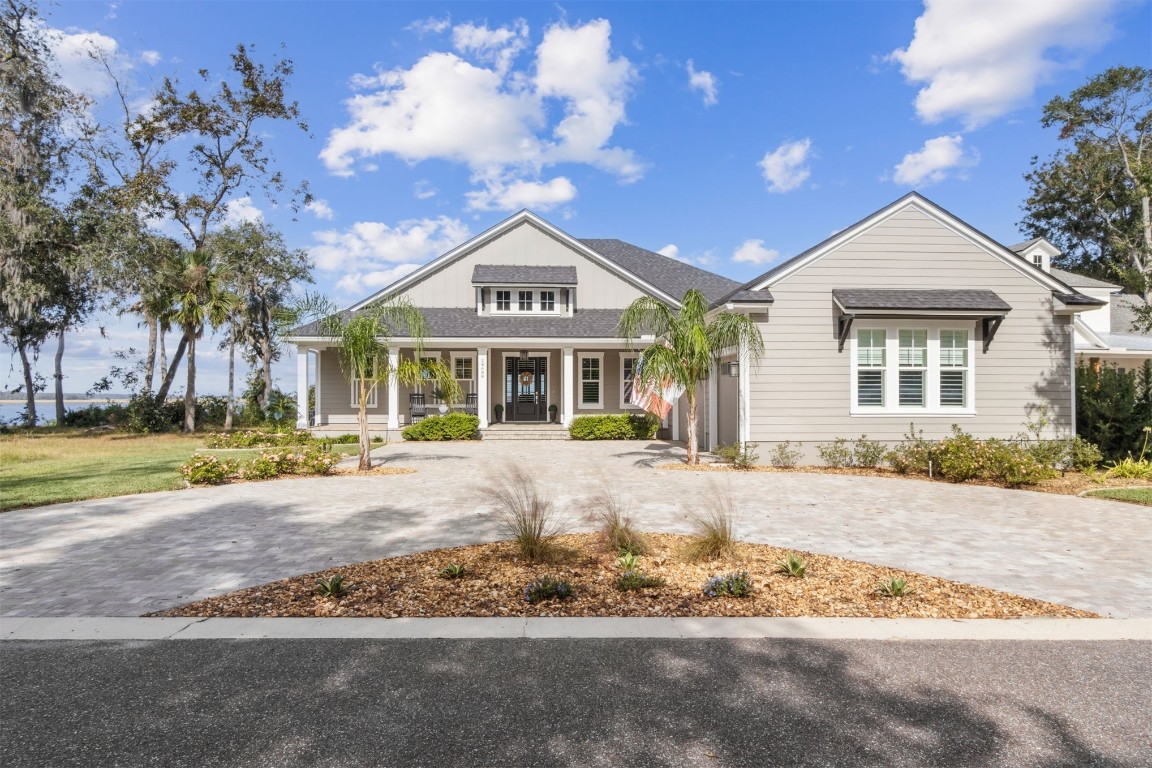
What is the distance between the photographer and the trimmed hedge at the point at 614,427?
62.6 ft

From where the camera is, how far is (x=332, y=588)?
187 inches

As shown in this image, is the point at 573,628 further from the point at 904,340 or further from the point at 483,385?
the point at 483,385

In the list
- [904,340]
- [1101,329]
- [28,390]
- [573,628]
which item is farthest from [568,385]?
[28,390]

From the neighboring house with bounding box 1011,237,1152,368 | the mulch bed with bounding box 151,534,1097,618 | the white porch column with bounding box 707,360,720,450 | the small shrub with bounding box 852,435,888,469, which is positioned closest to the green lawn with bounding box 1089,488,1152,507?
the small shrub with bounding box 852,435,888,469

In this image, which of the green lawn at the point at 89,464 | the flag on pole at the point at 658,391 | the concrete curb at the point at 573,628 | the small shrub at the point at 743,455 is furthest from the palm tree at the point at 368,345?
the concrete curb at the point at 573,628

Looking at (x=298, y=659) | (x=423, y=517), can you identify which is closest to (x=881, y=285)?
(x=423, y=517)

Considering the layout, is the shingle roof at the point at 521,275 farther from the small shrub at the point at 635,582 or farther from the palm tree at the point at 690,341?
the small shrub at the point at 635,582

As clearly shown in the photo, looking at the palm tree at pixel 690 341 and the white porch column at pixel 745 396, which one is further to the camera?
the white porch column at pixel 745 396

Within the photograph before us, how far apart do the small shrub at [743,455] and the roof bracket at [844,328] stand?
2714mm

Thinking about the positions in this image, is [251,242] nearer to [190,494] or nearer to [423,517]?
[190,494]

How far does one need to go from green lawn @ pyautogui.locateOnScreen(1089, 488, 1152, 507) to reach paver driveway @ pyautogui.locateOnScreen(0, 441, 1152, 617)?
2.04 ft

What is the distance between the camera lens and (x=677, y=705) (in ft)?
10.3

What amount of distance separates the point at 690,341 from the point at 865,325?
3808 mm

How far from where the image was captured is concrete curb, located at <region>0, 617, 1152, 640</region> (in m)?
4.05
